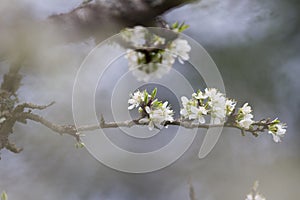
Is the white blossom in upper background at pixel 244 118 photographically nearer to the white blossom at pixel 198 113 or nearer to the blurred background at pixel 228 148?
the white blossom at pixel 198 113

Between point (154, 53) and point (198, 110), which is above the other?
point (198, 110)

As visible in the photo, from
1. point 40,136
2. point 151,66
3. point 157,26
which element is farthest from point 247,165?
point 157,26

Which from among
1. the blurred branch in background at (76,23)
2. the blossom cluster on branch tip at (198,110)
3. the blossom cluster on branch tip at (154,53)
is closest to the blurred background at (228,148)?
the blossom cluster on branch tip at (198,110)

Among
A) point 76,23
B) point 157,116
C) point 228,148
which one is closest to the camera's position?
point 76,23

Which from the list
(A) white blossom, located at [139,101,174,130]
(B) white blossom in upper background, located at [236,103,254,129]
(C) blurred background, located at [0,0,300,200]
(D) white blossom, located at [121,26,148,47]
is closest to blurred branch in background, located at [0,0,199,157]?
(D) white blossom, located at [121,26,148,47]

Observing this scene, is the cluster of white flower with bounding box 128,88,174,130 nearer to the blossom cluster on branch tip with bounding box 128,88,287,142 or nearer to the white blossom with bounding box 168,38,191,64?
the blossom cluster on branch tip with bounding box 128,88,287,142

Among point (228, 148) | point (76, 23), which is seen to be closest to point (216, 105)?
point (76, 23)

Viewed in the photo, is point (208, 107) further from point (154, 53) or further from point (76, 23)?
point (76, 23)

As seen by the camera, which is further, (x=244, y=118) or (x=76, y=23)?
(x=244, y=118)
